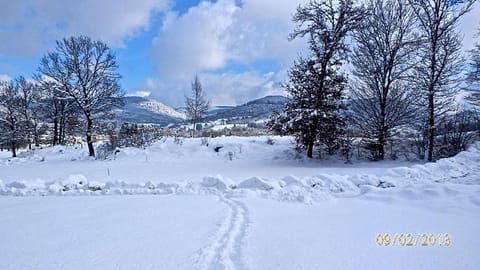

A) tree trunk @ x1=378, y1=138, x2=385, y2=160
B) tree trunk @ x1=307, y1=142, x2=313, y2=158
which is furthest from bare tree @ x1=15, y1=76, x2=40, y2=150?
tree trunk @ x1=378, y1=138, x2=385, y2=160

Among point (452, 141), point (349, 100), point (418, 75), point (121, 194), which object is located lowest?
point (121, 194)

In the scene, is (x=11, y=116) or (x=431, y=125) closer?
(x=431, y=125)

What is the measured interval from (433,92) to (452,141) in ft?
9.42

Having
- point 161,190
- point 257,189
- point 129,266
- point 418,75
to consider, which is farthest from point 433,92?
point 129,266

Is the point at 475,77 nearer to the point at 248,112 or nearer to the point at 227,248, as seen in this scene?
the point at 227,248

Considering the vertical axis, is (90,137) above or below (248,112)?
below

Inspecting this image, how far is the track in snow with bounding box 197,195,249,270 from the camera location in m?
3.19

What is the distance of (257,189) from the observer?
25.2 ft

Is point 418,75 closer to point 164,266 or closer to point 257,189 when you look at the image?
point 257,189

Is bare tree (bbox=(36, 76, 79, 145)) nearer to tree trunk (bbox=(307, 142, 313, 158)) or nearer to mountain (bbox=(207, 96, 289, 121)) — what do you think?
tree trunk (bbox=(307, 142, 313, 158))
